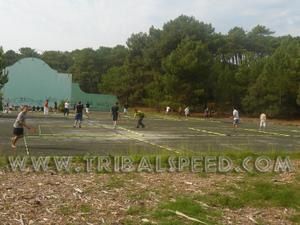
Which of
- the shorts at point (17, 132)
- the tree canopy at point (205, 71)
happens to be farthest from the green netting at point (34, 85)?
the shorts at point (17, 132)

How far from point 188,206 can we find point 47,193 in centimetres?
232

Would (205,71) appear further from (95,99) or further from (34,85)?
(34,85)

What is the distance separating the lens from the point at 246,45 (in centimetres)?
8525

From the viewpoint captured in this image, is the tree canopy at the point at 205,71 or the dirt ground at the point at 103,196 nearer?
the dirt ground at the point at 103,196

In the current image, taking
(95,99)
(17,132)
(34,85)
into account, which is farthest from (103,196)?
(95,99)

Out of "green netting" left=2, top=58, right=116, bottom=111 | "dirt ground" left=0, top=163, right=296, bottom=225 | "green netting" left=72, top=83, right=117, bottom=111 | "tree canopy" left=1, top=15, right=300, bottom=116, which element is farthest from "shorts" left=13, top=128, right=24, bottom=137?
"green netting" left=72, top=83, right=117, bottom=111

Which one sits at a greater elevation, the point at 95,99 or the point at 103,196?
the point at 95,99

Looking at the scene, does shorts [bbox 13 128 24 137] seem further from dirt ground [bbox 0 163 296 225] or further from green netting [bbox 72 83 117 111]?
green netting [bbox 72 83 117 111]

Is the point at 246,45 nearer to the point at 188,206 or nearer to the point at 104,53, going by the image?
the point at 104,53

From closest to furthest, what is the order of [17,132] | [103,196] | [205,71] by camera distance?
[103,196] < [17,132] < [205,71]

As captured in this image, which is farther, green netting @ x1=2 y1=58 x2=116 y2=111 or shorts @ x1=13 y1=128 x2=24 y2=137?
green netting @ x1=2 y1=58 x2=116 y2=111

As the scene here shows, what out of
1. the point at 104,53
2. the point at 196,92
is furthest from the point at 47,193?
the point at 104,53

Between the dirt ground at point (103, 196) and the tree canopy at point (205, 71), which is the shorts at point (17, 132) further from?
the tree canopy at point (205, 71)

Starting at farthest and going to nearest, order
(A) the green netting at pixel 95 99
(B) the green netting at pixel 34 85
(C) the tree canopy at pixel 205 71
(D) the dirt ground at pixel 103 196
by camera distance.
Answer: (A) the green netting at pixel 95 99, (B) the green netting at pixel 34 85, (C) the tree canopy at pixel 205 71, (D) the dirt ground at pixel 103 196
